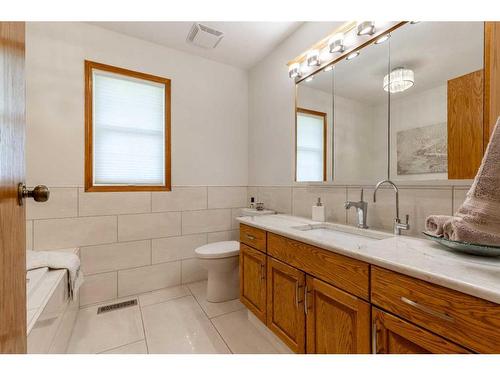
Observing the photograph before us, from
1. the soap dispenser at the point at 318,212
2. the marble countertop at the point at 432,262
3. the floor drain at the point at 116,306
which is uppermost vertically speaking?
the soap dispenser at the point at 318,212

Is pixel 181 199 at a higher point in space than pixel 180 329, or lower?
higher

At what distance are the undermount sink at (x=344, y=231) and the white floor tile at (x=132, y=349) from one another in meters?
1.31

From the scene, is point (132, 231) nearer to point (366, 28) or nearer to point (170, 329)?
point (170, 329)

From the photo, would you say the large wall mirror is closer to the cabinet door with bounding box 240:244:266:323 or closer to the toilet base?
the cabinet door with bounding box 240:244:266:323

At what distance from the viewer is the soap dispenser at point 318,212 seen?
1.73m

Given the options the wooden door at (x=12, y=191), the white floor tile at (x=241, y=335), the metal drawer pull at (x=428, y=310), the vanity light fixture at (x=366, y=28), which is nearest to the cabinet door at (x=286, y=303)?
the white floor tile at (x=241, y=335)

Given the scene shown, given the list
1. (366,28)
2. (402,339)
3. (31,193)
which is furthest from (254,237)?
(366,28)

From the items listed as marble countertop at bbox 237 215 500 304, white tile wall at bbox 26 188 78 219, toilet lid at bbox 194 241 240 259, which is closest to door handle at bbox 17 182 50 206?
marble countertop at bbox 237 215 500 304

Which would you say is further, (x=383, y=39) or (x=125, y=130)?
(x=125, y=130)

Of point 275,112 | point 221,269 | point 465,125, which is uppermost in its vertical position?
point 275,112

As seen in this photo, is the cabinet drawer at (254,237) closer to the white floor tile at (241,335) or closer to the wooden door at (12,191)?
the white floor tile at (241,335)

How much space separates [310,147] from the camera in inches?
76.9

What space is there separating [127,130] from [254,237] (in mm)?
1630
